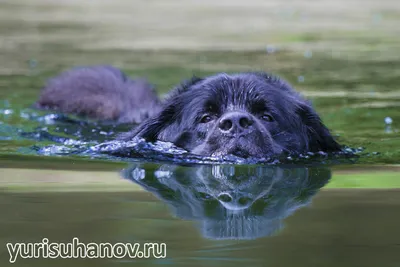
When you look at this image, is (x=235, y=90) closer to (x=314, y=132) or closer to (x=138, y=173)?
(x=314, y=132)

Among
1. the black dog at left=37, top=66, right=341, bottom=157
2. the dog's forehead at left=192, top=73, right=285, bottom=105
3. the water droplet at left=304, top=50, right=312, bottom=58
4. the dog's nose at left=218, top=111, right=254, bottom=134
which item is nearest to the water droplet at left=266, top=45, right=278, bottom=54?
the water droplet at left=304, top=50, right=312, bottom=58

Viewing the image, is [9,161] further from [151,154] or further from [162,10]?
[162,10]

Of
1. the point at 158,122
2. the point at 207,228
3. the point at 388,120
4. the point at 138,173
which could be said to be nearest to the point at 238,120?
the point at 138,173

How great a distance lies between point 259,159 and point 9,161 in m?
1.91

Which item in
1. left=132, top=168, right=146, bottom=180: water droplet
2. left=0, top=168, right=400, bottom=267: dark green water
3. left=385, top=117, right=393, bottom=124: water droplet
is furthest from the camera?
left=385, top=117, right=393, bottom=124: water droplet

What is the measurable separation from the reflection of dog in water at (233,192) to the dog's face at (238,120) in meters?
0.25

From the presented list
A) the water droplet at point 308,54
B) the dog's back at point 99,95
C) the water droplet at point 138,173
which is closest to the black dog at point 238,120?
the water droplet at point 138,173

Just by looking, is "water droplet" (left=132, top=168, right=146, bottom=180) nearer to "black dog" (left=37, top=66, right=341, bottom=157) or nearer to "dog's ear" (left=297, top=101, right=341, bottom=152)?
"black dog" (left=37, top=66, right=341, bottom=157)

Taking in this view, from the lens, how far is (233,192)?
4.71m

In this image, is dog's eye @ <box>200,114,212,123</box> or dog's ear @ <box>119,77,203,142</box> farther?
dog's ear @ <box>119,77,203,142</box>

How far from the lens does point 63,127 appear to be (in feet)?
25.4

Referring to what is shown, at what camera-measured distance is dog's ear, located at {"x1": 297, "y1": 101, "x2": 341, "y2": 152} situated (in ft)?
21.0

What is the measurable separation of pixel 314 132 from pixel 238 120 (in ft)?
3.60

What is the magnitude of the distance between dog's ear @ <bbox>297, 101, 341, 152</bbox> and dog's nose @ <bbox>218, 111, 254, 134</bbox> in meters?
0.94
